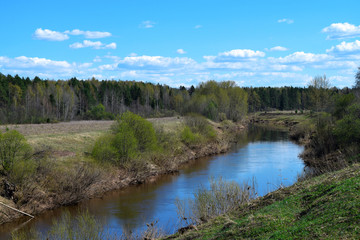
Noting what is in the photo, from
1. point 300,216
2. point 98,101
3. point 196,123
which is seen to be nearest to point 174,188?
point 300,216

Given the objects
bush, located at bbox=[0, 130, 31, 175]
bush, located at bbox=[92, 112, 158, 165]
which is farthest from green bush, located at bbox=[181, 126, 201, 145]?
bush, located at bbox=[0, 130, 31, 175]

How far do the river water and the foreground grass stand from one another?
676 cm

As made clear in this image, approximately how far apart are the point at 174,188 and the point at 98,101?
262 ft

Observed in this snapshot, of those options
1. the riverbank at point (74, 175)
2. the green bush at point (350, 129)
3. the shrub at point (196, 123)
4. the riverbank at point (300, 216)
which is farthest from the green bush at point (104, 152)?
the shrub at point (196, 123)

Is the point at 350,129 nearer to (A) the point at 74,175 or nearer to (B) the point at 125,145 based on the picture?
(B) the point at 125,145

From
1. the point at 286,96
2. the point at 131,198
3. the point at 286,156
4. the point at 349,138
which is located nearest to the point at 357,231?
the point at 131,198

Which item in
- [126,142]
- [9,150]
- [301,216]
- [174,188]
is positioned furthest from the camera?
[126,142]

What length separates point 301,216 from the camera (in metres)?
11.5

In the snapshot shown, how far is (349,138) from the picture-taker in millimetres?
32781

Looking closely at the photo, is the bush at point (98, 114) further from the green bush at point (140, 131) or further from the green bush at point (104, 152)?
the green bush at point (104, 152)

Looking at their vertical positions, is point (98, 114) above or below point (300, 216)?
above

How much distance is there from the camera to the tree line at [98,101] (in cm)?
7800

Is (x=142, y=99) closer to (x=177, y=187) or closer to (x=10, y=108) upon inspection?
(x=10, y=108)

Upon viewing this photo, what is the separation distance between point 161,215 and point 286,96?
12987 centimetres
